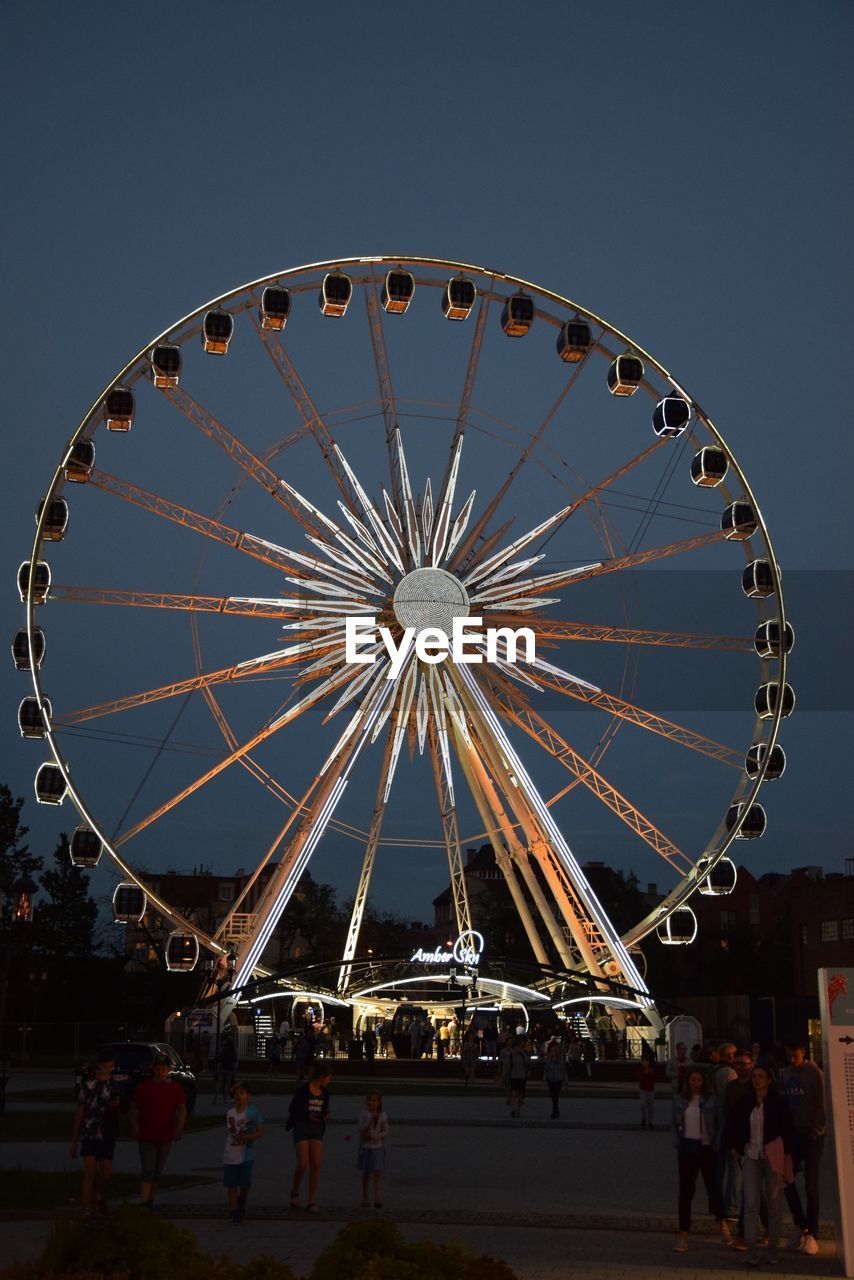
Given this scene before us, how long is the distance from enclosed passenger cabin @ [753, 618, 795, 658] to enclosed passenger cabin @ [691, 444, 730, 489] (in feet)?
11.6

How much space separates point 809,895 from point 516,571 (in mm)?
33038

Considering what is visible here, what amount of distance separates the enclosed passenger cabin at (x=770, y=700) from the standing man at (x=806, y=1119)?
21984 mm

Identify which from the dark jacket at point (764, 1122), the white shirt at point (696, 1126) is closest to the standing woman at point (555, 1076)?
the white shirt at point (696, 1126)

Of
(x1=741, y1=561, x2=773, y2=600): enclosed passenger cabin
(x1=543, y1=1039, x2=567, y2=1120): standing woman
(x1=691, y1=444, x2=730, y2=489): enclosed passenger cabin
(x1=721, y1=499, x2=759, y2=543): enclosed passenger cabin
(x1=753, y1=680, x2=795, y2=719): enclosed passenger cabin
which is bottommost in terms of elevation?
(x1=543, y1=1039, x2=567, y2=1120): standing woman

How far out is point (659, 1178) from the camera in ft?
57.1

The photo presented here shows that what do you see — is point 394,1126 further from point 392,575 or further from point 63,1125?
point 392,575

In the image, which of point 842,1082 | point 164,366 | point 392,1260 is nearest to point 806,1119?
point 842,1082

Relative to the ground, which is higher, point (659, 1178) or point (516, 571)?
point (516, 571)

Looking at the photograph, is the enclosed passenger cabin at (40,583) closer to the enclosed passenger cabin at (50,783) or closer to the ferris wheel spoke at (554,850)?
the enclosed passenger cabin at (50,783)

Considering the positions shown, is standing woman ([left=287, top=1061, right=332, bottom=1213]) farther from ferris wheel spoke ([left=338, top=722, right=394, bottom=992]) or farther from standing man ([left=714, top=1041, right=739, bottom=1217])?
ferris wheel spoke ([left=338, top=722, right=394, bottom=992])

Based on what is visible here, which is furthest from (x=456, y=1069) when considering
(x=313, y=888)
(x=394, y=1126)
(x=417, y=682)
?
(x=313, y=888)

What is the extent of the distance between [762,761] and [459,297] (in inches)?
485

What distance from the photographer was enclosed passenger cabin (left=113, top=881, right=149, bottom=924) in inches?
1316

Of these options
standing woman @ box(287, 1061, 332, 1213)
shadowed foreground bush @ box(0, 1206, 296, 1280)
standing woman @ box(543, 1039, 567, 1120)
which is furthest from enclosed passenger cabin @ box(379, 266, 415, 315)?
shadowed foreground bush @ box(0, 1206, 296, 1280)
